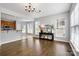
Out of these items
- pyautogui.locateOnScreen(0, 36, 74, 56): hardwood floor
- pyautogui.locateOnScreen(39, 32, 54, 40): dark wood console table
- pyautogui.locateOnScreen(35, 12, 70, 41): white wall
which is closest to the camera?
pyautogui.locateOnScreen(0, 36, 74, 56): hardwood floor

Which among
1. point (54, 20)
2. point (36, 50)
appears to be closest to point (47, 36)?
point (54, 20)

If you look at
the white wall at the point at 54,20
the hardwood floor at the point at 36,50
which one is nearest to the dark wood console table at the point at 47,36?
the white wall at the point at 54,20

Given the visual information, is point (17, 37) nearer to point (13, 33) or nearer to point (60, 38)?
point (13, 33)

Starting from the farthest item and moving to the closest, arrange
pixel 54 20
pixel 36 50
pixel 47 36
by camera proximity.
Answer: pixel 47 36
pixel 54 20
pixel 36 50

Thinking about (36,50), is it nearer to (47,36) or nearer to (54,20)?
(47,36)

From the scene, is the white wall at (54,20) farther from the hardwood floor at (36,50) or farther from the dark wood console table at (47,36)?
the hardwood floor at (36,50)

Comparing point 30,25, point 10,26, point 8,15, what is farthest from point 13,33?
point 30,25

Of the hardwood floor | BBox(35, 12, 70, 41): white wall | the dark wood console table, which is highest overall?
BBox(35, 12, 70, 41): white wall

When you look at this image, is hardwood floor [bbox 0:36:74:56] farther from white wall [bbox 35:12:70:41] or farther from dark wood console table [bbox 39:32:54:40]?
dark wood console table [bbox 39:32:54:40]

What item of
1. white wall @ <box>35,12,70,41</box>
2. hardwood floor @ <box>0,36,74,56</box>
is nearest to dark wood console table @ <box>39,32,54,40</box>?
white wall @ <box>35,12,70,41</box>

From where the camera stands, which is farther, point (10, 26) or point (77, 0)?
point (10, 26)

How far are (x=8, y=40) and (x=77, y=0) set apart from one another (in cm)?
624

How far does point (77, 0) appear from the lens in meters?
1.78

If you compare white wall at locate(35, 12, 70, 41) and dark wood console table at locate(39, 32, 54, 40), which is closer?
white wall at locate(35, 12, 70, 41)
